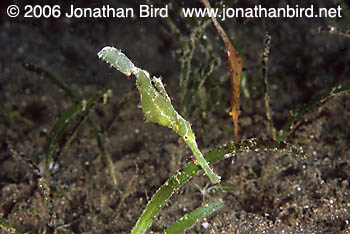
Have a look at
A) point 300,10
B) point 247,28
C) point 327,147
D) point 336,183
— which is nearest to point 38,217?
point 336,183

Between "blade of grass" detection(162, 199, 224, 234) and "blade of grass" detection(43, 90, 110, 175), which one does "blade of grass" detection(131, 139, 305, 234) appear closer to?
"blade of grass" detection(162, 199, 224, 234)

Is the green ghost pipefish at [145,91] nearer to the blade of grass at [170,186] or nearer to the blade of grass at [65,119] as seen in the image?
the blade of grass at [170,186]

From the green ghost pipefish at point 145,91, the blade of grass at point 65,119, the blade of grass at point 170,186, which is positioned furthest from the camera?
the blade of grass at point 65,119

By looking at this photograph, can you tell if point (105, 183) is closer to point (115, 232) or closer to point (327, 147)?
point (115, 232)

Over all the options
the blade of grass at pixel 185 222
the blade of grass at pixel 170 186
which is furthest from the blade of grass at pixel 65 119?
the blade of grass at pixel 185 222

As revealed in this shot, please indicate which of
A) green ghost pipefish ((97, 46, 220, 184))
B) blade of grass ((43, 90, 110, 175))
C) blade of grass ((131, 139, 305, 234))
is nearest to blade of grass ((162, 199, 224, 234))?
blade of grass ((131, 139, 305, 234))

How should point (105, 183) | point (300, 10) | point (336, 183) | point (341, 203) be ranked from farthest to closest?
point (300, 10) → point (105, 183) → point (336, 183) → point (341, 203)

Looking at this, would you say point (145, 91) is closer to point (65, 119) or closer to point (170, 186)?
point (170, 186)

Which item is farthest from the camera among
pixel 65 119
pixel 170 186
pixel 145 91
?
pixel 65 119

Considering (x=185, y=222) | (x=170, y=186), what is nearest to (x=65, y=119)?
(x=170, y=186)

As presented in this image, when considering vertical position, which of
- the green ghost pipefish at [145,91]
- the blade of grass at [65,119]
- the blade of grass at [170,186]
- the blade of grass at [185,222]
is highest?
the green ghost pipefish at [145,91]

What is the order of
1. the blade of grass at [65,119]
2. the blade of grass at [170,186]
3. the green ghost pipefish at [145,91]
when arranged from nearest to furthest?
the green ghost pipefish at [145,91]
the blade of grass at [170,186]
the blade of grass at [65,119]
